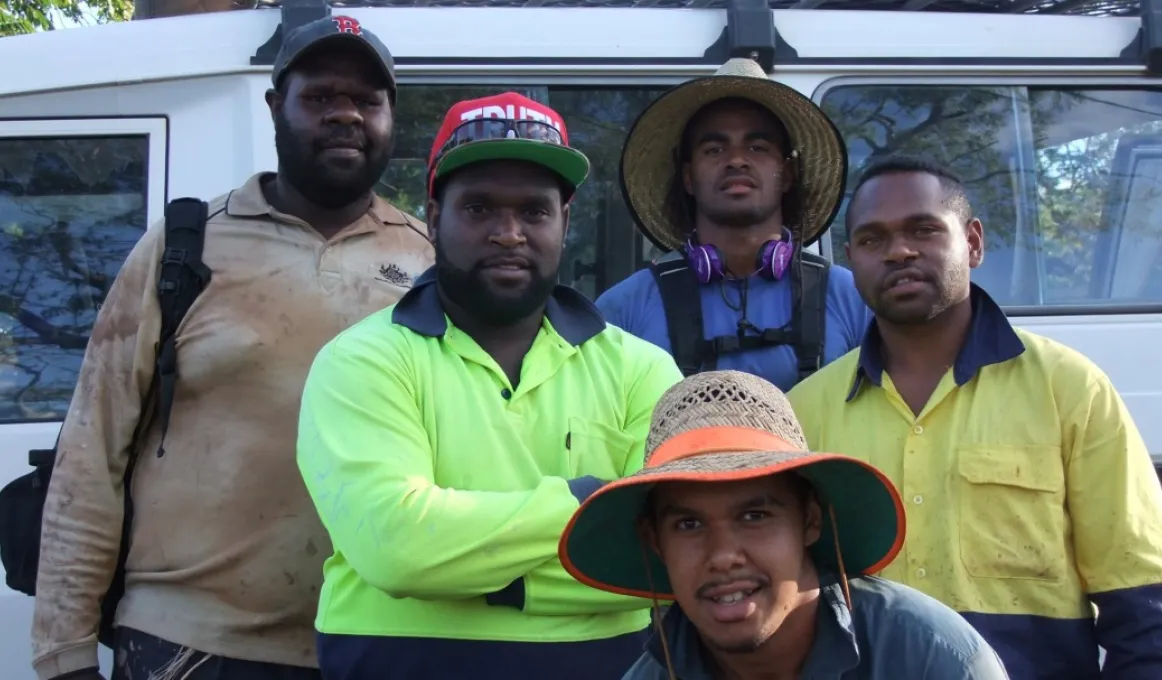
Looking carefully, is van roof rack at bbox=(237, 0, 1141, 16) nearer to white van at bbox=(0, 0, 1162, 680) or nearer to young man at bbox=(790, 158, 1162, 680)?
white van at bbox=(0, 0, 1162, 680)

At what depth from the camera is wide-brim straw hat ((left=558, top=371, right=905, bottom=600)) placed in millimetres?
1745

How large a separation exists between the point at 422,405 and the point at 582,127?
166 centimetres

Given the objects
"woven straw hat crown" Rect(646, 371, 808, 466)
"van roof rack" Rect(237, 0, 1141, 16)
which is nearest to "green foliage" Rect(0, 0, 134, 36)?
"van roof rack" Rect(237, 0, 1141, 16)

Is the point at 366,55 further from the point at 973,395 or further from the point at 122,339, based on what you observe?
the point at 973,395

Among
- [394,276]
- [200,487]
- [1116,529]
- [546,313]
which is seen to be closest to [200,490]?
[200,487]

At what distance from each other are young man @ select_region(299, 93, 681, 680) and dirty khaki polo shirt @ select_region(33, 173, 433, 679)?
430mm

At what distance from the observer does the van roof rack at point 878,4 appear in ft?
12.2

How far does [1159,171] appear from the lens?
12.4ft

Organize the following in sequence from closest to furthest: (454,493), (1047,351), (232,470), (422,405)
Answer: (454,493), (422,405), (1047,351), (232,470)

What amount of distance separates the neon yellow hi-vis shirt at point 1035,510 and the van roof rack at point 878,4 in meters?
1.76

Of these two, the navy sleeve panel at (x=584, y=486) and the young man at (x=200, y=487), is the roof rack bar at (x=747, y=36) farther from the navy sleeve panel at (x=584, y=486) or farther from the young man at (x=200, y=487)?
the navy sleeve panel at (x=584, y=486)

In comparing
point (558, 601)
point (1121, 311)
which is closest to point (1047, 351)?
point (558, 601)

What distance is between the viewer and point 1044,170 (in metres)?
3.72

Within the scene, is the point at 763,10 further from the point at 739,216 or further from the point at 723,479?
the point at 723,479
